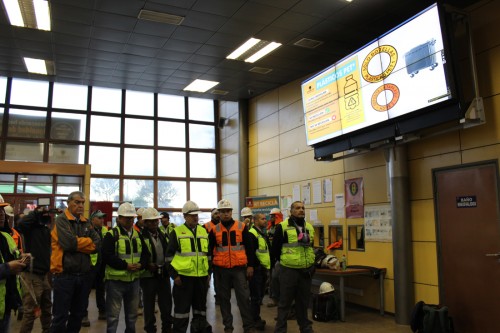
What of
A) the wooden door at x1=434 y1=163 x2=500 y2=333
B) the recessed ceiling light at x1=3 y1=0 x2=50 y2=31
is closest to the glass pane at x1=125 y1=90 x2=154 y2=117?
the recessed ceiling light at x1=3 y1=0 x2=50 y2=31

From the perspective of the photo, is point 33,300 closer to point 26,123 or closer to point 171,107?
point 26,123

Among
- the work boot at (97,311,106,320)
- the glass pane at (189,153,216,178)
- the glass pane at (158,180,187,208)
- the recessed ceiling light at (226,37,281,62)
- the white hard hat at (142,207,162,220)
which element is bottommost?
the work boot at (97,311,106,320)

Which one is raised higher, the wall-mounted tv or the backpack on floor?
the wall-mounted tv

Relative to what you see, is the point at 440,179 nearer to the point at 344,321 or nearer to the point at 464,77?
the point at 464,77

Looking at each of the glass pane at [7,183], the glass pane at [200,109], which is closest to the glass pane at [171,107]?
the glass pane at [200,109]

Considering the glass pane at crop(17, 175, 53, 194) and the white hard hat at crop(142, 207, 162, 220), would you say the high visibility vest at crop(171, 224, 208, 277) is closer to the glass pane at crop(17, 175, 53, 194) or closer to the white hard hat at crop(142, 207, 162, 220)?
the white hard hat at crop(142, 207, 162, 220)

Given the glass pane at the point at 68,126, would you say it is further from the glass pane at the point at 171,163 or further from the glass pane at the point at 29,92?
the glass pane at the point at 171,163

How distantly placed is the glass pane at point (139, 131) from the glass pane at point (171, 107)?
1.64 feet

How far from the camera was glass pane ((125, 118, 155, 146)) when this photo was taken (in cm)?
1219

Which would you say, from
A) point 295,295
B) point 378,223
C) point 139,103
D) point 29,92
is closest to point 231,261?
point 295,295

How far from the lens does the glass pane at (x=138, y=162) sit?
1206 centimetres

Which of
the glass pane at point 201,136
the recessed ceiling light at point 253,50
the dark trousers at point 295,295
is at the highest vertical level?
the recessed ceiling light at point 253,50

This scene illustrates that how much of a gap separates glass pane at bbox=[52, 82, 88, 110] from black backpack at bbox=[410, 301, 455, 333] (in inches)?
392

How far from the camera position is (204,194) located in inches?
506
